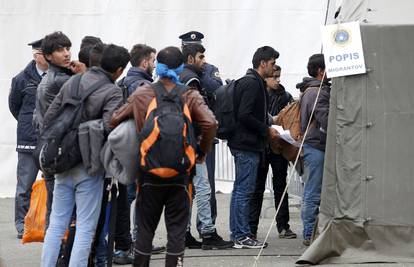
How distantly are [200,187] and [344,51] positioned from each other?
1.91m

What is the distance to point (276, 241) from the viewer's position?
10781 millimetres

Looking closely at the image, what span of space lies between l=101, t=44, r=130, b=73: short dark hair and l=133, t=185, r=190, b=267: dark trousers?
3.13 feet

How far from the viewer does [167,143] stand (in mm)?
7457

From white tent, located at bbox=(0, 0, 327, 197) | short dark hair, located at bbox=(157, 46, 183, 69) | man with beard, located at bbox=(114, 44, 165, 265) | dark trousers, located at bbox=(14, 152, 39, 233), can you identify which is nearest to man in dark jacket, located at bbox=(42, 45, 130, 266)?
short dark hair, located at bbox=(157, 46, 183, 69)

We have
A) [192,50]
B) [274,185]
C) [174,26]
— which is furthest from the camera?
[174,26]

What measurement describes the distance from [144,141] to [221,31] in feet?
24.6

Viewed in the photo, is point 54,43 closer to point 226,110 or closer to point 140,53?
point 140,53

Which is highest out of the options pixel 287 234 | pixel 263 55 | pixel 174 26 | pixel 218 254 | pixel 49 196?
pixel 174 26

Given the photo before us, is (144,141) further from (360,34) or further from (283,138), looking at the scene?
(283,138)

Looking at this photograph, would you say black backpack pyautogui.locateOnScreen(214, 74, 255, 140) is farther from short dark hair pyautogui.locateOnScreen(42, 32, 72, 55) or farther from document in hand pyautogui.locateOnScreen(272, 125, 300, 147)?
short dark hair pyautogui.locateOnScreen(42, 32, 72, 55)

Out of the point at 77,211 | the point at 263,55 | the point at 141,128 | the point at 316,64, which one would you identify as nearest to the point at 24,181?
the point at 263,55

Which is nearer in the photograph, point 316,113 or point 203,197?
point 316,113

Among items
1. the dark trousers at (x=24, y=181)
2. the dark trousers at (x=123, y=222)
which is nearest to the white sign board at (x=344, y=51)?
the dark trousers at (x=123, y=222)

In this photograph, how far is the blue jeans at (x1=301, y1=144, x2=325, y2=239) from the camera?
9.94m
